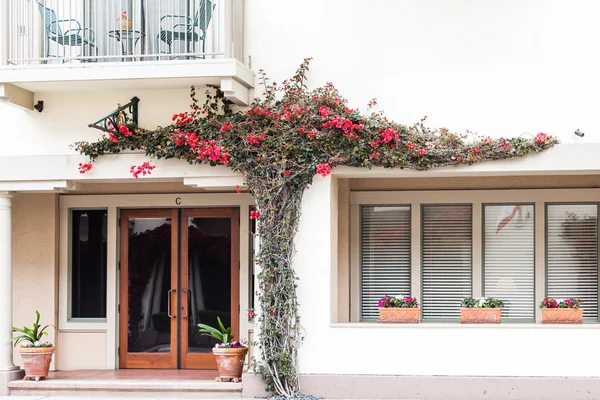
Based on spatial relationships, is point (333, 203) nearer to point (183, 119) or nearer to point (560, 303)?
point (183, 119)

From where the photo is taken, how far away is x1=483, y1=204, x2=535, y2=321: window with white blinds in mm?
13266

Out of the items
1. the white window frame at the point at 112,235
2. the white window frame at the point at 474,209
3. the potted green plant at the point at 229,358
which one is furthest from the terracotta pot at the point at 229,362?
the white window frame at the point at 474,209

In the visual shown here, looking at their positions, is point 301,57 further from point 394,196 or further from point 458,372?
point 458,372

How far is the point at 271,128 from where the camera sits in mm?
11875

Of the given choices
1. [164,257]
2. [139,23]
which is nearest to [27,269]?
[164,257]

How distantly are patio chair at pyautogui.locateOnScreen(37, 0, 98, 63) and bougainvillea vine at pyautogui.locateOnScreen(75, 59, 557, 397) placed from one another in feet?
5.11

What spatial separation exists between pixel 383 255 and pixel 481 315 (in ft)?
6.87

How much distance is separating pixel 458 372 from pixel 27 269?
664 cm

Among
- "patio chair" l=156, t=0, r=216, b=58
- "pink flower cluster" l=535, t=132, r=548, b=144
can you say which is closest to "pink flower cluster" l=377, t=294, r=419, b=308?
"pink flower cluster" l=535, t=132, r=548, b=144

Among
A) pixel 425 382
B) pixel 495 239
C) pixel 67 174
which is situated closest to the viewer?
pixel 425 382

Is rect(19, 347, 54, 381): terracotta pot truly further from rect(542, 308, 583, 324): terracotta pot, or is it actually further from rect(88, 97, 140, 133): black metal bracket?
rect(542, 308, 583, 324): terracotta pot

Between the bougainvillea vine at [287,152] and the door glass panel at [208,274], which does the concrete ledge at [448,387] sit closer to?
the bougainvillea vine at [287,152]

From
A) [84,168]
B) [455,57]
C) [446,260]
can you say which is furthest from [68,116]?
[446,260]

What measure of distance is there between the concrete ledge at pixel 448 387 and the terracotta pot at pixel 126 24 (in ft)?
16.4
